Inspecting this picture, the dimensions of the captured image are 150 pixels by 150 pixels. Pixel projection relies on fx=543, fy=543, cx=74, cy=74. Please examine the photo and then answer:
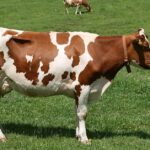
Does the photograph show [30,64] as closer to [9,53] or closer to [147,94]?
[9,53]

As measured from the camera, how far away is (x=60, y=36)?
31.2 ft

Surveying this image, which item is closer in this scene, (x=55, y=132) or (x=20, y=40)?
(x=20, y=40)

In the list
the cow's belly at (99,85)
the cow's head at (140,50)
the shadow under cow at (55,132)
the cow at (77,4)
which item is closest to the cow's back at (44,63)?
the cow's belly at (99,85)

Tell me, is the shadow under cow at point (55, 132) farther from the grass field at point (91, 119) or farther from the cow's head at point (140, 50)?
the cow's head at point (140, 50)

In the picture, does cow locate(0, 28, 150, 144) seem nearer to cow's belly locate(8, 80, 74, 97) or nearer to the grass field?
cow's belly locate(8, 80, 74, 97)

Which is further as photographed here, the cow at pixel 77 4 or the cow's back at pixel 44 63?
the cow at pixel 77 4

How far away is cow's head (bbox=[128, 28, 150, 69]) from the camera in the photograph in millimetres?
9289

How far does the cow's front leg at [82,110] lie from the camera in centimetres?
930

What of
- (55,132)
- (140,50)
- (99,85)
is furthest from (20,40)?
(140,50)

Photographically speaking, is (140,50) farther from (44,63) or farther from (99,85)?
(44,63)

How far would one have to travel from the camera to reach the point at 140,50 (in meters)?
9.38

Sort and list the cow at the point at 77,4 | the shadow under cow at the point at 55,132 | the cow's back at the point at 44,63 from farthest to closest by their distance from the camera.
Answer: the cow at the point at 77,4, the shadow under cow at the point at 55,132, the cow's back at the point at 44,63

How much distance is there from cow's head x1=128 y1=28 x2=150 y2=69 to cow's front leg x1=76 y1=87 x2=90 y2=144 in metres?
0.99

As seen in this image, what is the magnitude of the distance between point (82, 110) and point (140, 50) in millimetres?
1445
